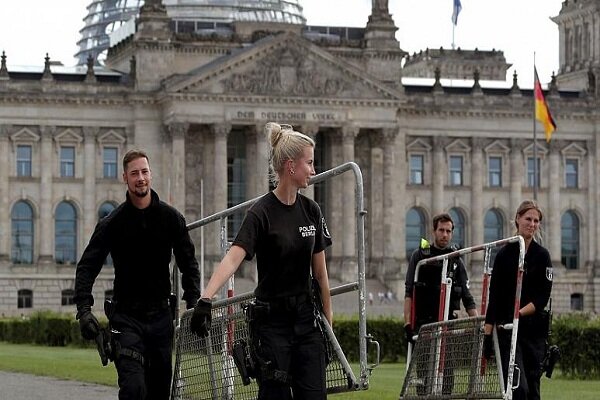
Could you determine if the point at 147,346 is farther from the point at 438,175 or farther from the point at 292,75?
the point at 438,175

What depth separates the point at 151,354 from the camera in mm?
17578

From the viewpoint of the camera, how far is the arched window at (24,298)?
10325 cm

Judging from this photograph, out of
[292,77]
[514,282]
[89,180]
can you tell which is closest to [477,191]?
[292,77]

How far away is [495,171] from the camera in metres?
113

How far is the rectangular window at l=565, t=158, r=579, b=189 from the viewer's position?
375ft

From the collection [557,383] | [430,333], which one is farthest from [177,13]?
[430,333]

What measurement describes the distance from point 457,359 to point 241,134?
87.2 metres

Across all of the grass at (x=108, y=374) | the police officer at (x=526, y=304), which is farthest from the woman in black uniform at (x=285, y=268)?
the grass at (x=108, y=374)

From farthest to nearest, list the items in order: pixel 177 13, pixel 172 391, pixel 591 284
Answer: pixel 177 13
pixel 591 284
pixel 172 391

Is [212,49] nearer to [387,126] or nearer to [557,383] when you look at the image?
[387,126]

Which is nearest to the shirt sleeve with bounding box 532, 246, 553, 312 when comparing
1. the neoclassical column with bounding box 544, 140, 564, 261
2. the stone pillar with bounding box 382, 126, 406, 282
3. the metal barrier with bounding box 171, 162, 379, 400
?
the metal barrier with bounding box 171, 162, 379, 400

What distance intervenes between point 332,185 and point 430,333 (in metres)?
85.5

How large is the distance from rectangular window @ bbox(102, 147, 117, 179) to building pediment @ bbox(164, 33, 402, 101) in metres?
6.48

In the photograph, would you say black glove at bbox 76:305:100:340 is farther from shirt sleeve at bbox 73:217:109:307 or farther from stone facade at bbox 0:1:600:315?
stone facade at bbox 0:1:600:315
